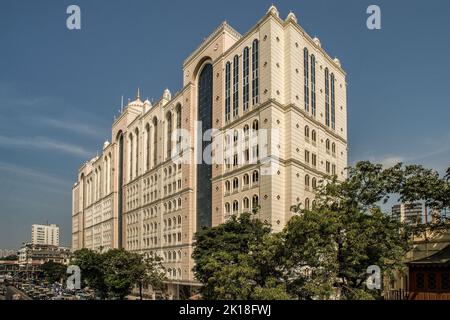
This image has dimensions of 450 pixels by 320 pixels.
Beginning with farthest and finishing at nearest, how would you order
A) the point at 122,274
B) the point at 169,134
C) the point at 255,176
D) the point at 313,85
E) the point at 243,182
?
the point at 169,134 → the point at 313,85 → the point at 243,182 → the point at 122,274 → the point at 255,176

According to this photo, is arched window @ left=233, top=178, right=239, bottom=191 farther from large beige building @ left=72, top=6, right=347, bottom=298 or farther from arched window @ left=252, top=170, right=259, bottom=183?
arched window @ left=252, top=170, right=259, bottom=183

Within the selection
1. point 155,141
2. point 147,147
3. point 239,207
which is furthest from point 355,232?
point 147,147

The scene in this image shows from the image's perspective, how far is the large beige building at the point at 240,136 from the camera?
154 ft

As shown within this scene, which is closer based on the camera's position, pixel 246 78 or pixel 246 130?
pixel 246 130

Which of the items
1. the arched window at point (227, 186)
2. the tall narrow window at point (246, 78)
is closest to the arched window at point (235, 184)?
the arched window at point (227, 186)

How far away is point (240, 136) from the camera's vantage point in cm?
5009

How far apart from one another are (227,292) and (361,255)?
824 centimetres

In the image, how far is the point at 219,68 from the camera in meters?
56.5

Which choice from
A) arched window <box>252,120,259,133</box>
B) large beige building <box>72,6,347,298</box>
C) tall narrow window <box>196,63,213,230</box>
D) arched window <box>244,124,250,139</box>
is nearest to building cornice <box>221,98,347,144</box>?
large beige building <box>72,6,347,298</box>

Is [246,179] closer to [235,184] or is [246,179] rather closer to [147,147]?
[235,184]

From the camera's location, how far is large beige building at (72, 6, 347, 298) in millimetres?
46875

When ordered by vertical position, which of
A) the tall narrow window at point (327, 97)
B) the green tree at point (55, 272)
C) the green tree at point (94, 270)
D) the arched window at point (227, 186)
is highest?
the tall narrow window at point (327, 97)

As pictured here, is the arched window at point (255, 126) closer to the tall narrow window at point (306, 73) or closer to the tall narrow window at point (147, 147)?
the tall narrow window at point (306, 73)
